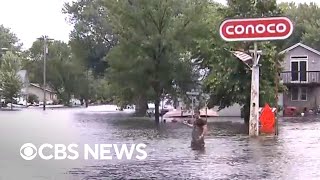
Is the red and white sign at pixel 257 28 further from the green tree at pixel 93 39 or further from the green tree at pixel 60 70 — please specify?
the green tree at pixel 60 70

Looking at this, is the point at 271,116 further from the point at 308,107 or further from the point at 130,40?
the point at 308,107

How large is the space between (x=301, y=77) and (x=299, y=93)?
1680mm

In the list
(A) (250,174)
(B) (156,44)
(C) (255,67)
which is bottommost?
(A) (250,174)

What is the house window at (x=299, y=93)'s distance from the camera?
59406mm

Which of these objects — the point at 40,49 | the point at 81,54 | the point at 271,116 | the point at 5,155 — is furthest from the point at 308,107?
the point at 40,49

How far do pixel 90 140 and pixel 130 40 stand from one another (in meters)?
25.3

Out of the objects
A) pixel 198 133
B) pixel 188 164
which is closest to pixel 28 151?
pixel 198 133

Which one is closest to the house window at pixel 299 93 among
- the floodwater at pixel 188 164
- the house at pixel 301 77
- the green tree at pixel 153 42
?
the house at pixel 301 77

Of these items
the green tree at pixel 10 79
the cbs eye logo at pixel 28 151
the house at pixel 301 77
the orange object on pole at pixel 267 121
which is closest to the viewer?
the cbs eye logo at pixel 28 151

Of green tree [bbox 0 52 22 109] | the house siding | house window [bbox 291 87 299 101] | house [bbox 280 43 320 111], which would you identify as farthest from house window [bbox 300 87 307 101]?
green tree [bbox 0 52 22 109]

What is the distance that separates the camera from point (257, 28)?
2561cm

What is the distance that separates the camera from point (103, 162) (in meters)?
15.6

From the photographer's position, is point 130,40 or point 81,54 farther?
point 81,54

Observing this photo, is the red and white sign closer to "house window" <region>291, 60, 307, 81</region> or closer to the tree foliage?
"house window" <region>291, 60, 307, 81</region>
